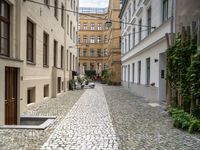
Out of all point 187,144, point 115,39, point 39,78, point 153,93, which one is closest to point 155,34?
point 153,93

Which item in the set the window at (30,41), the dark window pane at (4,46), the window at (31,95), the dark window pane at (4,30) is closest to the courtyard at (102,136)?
the dark window pane at (4,46)

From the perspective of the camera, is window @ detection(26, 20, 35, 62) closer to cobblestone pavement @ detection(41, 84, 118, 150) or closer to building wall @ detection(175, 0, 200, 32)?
cobblestone pavement @ detection(41, 84, 118, 150)

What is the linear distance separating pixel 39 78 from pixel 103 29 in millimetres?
54750

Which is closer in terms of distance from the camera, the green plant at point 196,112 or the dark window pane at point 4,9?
the green plant at point 196,112

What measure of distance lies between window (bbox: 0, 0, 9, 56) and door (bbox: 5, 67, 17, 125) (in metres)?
0.81

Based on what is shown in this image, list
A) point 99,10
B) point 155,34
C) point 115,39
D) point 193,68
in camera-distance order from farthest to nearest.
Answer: point 99,10
point 115,39
point 155,34
point 193,68

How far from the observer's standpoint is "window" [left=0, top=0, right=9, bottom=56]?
326 inches

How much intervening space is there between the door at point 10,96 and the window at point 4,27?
0.81 meters

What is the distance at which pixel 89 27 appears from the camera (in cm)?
6594

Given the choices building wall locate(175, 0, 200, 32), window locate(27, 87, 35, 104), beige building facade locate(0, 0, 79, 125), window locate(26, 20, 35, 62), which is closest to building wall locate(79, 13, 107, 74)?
beige building facade locate(0, 0, 79, 125)

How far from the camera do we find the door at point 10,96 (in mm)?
7855

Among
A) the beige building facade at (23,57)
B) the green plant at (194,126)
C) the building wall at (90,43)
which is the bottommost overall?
the green plant at (194,126)

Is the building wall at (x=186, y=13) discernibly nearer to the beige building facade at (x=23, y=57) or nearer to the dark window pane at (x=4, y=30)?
the beige building facade at (x=23, y=57)

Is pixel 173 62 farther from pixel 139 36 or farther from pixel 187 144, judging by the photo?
pixel 139 36
